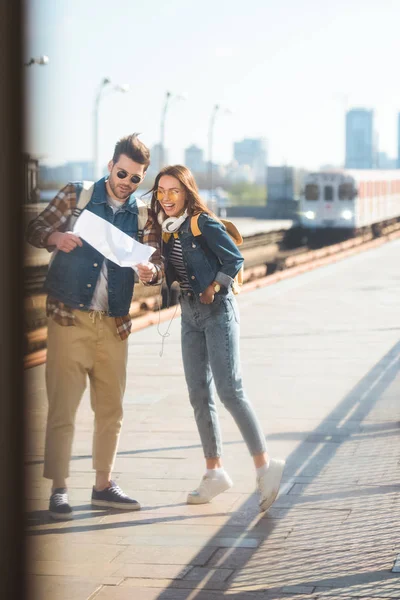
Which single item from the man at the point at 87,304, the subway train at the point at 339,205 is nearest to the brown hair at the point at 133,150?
the man at the point at 87,304

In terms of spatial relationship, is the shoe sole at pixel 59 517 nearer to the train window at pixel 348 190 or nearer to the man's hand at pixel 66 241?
the man's hand at pixel 66 241

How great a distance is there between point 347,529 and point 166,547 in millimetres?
833

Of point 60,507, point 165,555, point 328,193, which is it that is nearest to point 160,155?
point 328,193

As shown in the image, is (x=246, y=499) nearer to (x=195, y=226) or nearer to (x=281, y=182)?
(x=195, y=226)

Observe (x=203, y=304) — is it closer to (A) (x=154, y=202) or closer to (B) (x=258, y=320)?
(A) (x=154, y=202)

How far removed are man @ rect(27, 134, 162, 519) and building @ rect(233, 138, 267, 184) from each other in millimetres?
127884

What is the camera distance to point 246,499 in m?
5.87

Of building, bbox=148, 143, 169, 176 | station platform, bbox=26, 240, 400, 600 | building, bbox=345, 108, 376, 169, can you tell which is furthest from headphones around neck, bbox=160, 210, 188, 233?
building, bbox=345, 108, 376, 169

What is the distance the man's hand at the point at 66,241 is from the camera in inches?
203

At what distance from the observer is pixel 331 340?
39.0ft

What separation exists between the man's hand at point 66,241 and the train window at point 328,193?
3748cm

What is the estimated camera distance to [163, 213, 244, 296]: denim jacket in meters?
5.49

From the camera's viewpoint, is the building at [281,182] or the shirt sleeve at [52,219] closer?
the shirt sleeve at [52,219]

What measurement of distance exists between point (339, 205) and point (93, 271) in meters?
36.8
